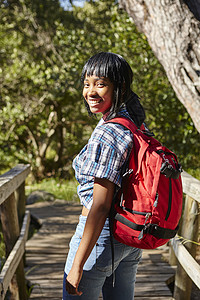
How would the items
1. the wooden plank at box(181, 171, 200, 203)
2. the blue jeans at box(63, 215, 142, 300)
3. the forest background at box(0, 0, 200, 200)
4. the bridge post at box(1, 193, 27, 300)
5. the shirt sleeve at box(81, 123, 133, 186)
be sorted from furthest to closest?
the forest background at box(0, 0, 200, 200) < the bridge post at box(1, 193, 27, 300) < the wooden plank at box(181, 171, 200, 203) < the blue jeans at box(63, 215, 142, 300) < the shirt sleeve at box(81, 123, 133, 186)

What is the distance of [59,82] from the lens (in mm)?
9102

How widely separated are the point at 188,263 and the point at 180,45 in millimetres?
2078

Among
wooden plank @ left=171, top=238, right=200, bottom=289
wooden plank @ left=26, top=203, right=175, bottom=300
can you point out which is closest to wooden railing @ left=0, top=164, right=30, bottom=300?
wooden plank @ left=26, top=203, right=175, bottom=300

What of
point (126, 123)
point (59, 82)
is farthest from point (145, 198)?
point (59, 82)

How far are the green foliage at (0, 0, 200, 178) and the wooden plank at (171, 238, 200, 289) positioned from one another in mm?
3251

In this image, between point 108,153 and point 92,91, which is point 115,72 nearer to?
point 92,91

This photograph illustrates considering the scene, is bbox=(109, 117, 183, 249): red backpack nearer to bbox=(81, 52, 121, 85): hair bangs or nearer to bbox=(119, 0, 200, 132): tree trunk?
bbox=(81, 52, 121, 85): hair bangs

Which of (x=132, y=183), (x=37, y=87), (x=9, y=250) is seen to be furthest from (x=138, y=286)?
(x=37, y=87)

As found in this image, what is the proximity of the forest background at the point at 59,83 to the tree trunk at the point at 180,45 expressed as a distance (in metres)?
2.56

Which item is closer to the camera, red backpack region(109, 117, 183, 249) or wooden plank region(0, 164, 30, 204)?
red backpack region(109, 117, 183, 249)

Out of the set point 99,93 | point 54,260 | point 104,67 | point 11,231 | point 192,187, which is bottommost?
point 54,260

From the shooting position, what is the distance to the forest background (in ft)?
22.8

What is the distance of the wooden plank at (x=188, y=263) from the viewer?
2705 millimetres

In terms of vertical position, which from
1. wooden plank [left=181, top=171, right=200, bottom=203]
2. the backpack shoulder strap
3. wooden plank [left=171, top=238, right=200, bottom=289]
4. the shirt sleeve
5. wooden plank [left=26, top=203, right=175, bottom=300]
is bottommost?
wooden plank [left=26, top=203, right=175, bottom=300]
